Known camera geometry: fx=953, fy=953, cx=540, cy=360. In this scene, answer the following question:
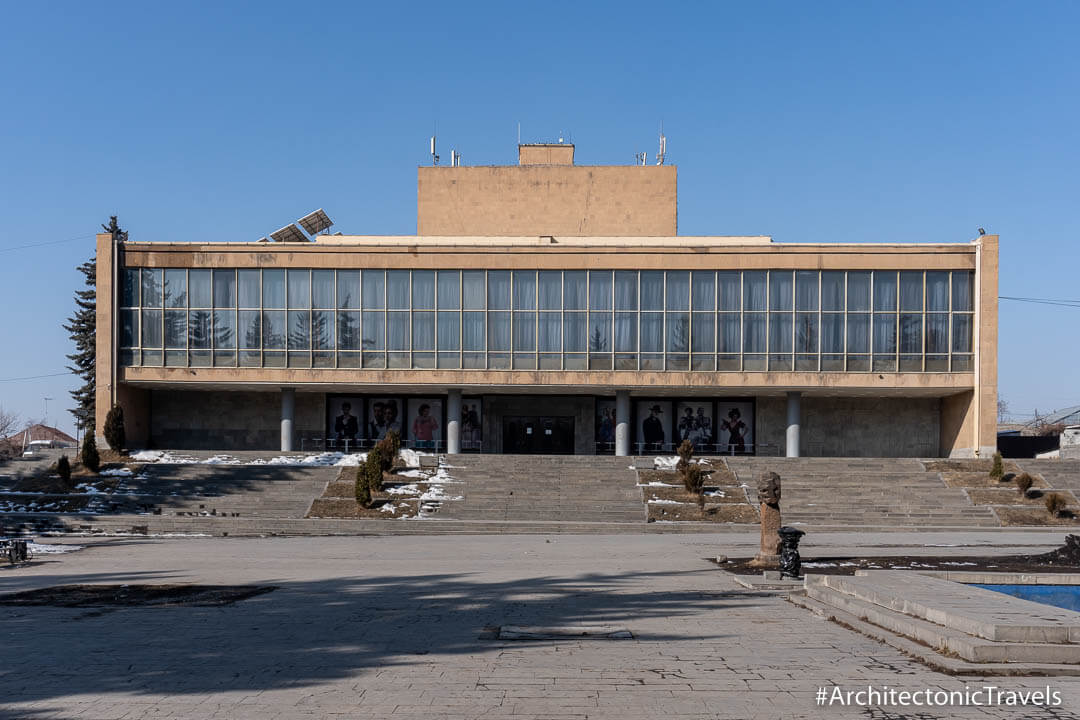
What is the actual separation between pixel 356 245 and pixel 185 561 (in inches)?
951

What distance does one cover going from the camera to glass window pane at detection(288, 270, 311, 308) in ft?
141

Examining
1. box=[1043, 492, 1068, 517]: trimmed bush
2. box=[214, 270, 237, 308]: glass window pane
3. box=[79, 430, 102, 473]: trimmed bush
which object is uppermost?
box=[214, 270, 237, 308]: glass window pane

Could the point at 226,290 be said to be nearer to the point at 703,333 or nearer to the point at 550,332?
the point at 550,332

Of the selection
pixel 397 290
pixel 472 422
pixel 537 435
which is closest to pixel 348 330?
pixel 397 290

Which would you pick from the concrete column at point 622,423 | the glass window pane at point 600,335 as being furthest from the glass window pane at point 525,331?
the concrete column at point 622,423

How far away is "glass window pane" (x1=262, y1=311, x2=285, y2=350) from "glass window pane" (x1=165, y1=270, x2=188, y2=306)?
3727mm

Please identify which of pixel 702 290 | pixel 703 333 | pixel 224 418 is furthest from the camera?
pixel 224 418

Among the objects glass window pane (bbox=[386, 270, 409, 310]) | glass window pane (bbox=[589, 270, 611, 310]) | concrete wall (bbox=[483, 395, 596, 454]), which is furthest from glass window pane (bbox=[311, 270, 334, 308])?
glass window pane (bbox=[589, 270, 611, 310])

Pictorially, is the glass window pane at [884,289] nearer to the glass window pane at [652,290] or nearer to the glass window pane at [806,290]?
the glass window pane at [806,290]

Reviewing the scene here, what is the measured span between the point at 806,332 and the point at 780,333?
114 cm

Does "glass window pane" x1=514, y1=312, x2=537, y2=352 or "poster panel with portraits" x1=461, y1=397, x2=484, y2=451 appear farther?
"poster panel with portraits" x1=461, y1=397, x2=484, y2=451

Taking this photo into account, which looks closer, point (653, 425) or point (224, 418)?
point (653, 425)

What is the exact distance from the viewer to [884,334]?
42.2 metres

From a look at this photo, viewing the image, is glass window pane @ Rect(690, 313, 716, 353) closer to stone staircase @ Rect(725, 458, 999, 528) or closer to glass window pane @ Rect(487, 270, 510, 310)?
stone staircase @ Rect(725, 458, 999, 528)
